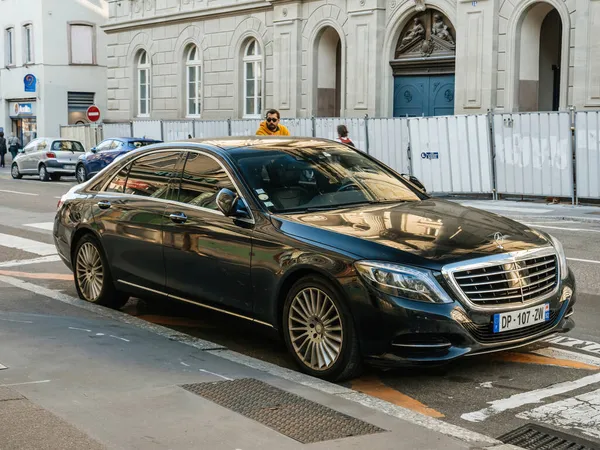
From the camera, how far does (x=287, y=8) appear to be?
104 feet

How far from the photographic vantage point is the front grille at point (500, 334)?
5.76 meters

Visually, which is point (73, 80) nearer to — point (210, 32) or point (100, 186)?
point (210, 32)

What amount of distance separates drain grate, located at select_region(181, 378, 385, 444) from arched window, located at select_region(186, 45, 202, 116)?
103 feet

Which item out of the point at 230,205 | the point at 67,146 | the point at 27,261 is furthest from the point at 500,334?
the point at 67,146

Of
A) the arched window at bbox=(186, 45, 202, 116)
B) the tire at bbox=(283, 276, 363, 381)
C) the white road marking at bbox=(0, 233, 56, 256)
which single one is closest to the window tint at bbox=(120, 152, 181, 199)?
the tire at bbox=(283, 276, 363, 381)

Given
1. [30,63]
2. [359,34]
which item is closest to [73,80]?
[30,63]

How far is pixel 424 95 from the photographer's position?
28750 millimetres

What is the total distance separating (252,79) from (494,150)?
14.8 m

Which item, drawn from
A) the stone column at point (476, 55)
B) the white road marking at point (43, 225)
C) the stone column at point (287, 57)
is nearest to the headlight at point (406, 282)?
the white road marking at point (43, 225)

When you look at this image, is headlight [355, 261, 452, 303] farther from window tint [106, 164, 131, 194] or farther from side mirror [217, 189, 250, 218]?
window tint [106, 164, 131, 194]

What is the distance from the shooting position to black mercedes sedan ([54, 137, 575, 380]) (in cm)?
574

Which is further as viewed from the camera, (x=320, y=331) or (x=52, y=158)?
(x=52, y=158)

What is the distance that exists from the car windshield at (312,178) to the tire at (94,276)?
189 cm

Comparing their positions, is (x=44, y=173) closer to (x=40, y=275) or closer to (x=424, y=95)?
(x=424, y=95)
